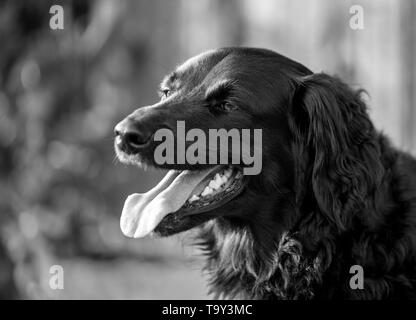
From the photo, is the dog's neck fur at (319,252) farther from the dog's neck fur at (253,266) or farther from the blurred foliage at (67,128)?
the blurred foliage at (67,128)

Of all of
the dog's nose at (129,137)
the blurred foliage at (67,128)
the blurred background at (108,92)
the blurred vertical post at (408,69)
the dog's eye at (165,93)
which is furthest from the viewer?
the blurred vertical post at (408,69)

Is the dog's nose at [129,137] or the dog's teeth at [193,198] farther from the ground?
the dog's nose at [129,137]

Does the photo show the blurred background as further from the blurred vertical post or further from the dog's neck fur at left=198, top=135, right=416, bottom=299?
the dog's neck fur at left=198, top=135, right=416, bottom=299

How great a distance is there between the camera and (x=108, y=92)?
7.41 m

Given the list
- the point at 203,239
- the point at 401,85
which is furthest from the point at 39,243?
the point at 401,85

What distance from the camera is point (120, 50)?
7.48m

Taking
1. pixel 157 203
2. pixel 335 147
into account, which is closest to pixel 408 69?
pixel 335 147

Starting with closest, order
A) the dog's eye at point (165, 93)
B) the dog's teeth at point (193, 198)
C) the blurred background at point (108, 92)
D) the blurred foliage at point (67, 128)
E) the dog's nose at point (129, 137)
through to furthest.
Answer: the dog's nose at point (129, 137)
the dog's teeth at point (193, 198)
the dog's eye at point (165, 93)
the blurred foliage at point (67, 128)
the blurred background at point (108, 92)

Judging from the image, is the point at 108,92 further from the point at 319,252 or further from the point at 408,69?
the point at 319,252

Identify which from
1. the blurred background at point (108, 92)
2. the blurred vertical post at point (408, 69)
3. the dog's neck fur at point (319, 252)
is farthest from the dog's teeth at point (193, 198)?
the blurred vertical post at point (408, 69)

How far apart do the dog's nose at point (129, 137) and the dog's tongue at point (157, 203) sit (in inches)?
10.3

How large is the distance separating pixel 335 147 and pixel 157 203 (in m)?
0.88

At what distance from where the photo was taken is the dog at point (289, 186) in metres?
3.11

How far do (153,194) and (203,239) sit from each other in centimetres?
53
